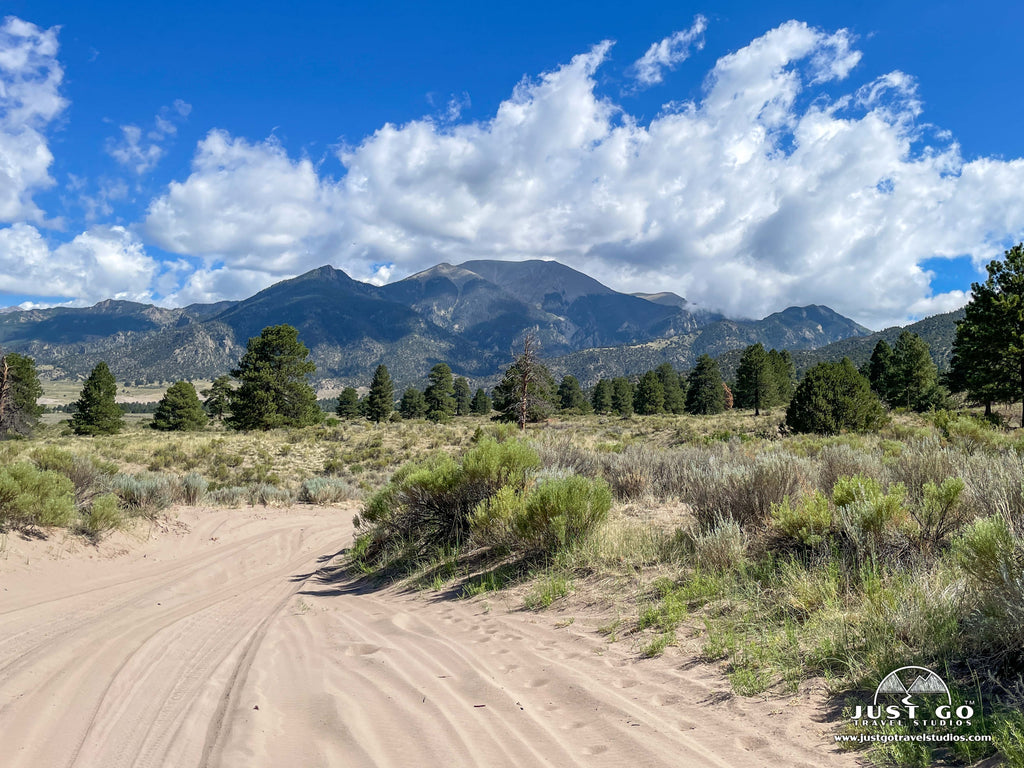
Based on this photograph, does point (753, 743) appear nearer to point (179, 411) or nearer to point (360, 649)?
point (360, 649)

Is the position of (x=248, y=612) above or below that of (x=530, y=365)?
below

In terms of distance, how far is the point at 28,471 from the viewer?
788 centimetres

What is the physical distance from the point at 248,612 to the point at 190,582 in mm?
2204

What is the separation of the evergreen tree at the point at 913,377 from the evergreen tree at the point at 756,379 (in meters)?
9.78

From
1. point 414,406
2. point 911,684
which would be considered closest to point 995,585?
point 911,684

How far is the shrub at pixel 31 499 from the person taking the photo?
730 centimetres

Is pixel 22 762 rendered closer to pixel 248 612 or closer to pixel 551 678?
pixel 551 678

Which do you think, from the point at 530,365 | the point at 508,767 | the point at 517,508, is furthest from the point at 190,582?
the point at 530,365

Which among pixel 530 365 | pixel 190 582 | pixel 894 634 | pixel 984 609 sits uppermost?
pixel 530 365

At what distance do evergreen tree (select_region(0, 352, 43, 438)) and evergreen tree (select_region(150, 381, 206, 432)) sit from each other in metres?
8.82

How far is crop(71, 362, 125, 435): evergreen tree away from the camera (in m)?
38.8

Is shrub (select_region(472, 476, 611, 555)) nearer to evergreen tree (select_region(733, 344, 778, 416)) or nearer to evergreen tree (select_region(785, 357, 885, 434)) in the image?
evergreen tree (select_region(785, 357, 885, 434))

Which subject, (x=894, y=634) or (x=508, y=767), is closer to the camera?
(x=508, y=767)

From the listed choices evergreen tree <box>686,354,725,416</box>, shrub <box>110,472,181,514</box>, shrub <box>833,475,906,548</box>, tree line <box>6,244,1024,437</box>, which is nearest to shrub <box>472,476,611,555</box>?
shrub <box>833,475,906,548</box>
